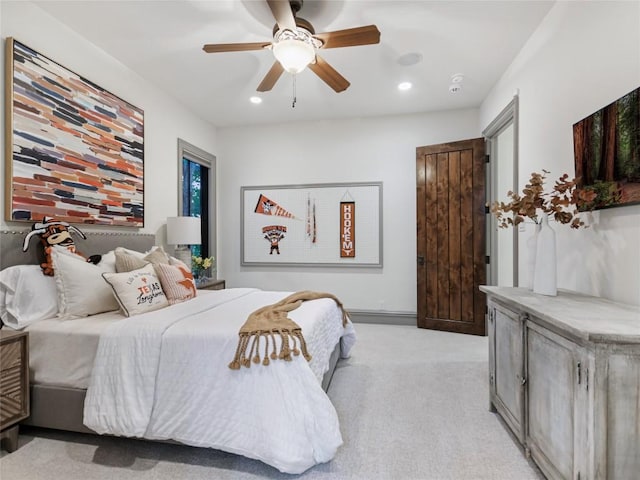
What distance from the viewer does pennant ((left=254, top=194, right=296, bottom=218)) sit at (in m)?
4.85

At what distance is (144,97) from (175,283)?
221 centimetres

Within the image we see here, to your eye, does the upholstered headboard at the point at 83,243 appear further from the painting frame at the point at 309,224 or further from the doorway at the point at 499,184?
the doorway at the point at 499,184

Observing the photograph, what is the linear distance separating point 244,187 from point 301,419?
3.97 m

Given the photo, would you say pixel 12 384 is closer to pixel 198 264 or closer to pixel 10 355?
pixel 10 355

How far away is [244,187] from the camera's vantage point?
498 cm

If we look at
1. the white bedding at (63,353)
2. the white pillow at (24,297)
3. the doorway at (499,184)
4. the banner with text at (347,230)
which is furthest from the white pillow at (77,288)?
the doorway at (499,184)

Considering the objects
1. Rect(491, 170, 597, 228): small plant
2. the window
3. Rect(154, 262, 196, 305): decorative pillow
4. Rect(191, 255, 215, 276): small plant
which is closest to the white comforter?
Rect(154, 262, 196, 305): decorative pillow

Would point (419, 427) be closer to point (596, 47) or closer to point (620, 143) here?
point (620, 143)

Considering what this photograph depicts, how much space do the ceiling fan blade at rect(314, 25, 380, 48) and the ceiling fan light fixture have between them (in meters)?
0.11

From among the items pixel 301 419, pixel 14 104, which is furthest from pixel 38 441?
pixel 14 104

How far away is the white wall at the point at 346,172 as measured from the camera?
4496 mm

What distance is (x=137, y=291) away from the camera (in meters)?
2.19

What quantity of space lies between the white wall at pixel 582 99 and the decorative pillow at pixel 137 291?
279 centimetres

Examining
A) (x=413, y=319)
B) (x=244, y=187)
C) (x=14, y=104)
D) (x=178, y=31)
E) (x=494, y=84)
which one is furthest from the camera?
(x=244, y=187)
